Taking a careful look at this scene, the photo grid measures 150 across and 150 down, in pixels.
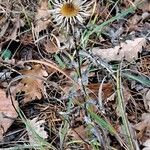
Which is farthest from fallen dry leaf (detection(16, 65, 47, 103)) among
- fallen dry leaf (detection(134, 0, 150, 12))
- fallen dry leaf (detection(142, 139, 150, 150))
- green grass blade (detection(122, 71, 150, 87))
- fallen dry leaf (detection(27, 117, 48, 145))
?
fallen dry leaf (detection(134, 0, 150, 12))

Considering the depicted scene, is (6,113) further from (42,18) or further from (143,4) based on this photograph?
(143,4)

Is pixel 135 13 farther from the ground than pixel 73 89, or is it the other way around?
pixel 135 13

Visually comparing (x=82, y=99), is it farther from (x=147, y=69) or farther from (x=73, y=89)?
(x=147, y=69)

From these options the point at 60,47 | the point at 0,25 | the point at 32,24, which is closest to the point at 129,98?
the point at 60,47

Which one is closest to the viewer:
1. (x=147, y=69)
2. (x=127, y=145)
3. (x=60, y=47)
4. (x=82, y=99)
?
(x=127, y=145)

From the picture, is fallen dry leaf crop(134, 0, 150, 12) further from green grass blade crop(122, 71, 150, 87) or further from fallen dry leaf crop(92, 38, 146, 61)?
green grass blade crop(122, 71, 150, 87)

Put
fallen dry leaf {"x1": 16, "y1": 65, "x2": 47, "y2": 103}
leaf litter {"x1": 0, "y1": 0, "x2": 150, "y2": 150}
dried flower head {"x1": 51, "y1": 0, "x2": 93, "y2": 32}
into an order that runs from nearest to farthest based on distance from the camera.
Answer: dried flower head {"x1": 51, "y1": 0, "x2": 93, "y2": 32} < leaf litter {"x1": 0, "y1": 0, "x2": 150, "y2": 150} < fallen dry leaf {"x1": 16, "y1": 65, "x2": 47, "y2": 103}

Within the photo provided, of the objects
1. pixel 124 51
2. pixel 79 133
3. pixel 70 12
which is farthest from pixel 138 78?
pixel 70 12
